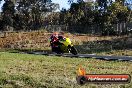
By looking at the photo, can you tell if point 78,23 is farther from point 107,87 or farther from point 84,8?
point 107,87

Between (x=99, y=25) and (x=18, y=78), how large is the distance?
64032 millimetres

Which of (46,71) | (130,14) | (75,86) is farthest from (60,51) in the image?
(130,14)

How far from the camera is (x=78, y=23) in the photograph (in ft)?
286

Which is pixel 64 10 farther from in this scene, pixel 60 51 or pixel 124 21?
pixel 60 51

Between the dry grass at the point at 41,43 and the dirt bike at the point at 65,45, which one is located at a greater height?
the dirt bike at the point at 65,45

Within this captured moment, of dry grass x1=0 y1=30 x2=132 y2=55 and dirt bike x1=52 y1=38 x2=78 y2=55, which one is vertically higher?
dirt bike x1=52 y1=38 x2=78 y2=55

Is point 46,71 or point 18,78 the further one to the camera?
point 46,71

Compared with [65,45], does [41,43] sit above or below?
below

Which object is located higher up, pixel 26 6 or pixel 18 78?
pixel 26 6

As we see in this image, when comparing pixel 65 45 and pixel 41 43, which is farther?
pixel 41 43

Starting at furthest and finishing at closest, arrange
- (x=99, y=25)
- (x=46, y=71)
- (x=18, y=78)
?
(x=99, y=25) → (x=46, y=71) → (x=18, y=78)

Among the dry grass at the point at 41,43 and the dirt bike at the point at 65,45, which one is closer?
the dirt bike at the point at 65,45

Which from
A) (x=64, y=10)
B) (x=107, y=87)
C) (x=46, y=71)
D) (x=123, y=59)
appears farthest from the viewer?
(x=64, y=10)

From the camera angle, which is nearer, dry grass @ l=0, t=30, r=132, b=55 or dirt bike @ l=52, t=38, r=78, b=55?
dirt bike @ l=52, t=38, r=78, b=55
